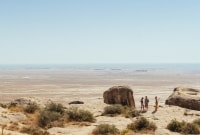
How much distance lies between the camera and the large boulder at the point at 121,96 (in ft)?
97.8

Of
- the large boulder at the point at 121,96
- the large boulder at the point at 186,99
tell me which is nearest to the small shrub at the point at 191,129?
the large boulder at the point at 121,96

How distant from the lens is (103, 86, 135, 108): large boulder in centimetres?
2980

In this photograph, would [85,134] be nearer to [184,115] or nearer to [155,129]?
[155,129]

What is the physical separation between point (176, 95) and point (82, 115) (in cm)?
1274

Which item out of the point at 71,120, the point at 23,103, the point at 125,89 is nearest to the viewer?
the point at 71,120

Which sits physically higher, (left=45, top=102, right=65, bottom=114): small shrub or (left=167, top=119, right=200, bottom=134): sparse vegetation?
(left=45, top=102, right=65, bottom=114): small shrub

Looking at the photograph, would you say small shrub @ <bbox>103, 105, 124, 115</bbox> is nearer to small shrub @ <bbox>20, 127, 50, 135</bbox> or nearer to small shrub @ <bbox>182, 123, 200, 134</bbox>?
small shrub @ <bbox>182, 123, 200, 134</bbox>

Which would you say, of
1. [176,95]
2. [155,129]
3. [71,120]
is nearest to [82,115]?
[71,120]

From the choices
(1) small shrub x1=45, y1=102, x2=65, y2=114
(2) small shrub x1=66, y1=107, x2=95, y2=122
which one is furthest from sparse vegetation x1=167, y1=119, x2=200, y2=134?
(1) small shrub x1=45, y1=102, x2=65, y2=114

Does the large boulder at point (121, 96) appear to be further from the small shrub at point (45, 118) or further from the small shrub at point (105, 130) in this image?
the small shrub at point (105, 130)

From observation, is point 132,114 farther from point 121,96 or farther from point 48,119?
point 48,119

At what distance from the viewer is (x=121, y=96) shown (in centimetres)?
3005

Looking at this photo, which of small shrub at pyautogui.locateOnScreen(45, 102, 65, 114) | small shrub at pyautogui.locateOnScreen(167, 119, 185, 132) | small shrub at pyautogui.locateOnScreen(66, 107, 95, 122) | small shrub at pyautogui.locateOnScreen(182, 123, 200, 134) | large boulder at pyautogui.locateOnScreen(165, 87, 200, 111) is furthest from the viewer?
large boulder at pyautogui.locateOnScreen(165, 87, 200, 111)

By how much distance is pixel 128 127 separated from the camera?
20.9 meters
